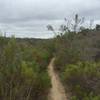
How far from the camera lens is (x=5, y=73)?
15273 mm

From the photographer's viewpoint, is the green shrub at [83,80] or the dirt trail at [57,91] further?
the dirt trail at [57,91]

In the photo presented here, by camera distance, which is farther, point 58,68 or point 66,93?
point 58,68

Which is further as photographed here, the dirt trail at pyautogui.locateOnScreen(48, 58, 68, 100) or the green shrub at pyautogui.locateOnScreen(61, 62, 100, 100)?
the dirt trail at pyautogui.locateOnScreen(48, 58, 68, 100)

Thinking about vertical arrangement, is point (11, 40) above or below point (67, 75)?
above

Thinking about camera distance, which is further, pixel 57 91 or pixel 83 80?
pixel 57 91

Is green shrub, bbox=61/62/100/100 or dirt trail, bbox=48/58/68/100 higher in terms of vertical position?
green shrub, bbox=61/62/100/100

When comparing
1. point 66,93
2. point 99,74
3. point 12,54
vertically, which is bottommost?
point 66,93

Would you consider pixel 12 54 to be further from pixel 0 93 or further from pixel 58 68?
pixel 58 68

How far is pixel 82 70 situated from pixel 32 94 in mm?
3712

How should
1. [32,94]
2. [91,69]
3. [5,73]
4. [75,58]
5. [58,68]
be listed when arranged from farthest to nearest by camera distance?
[58,68]
[75,58]
[91,69]
[32,94]
[5,73]

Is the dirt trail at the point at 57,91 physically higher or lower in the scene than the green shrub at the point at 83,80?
lower

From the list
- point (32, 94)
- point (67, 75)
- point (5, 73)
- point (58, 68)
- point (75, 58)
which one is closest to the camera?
point (5, 73)

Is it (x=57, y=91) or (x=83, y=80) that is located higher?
(x=83, y=80)

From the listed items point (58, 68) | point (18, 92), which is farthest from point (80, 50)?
point (18, 92)
